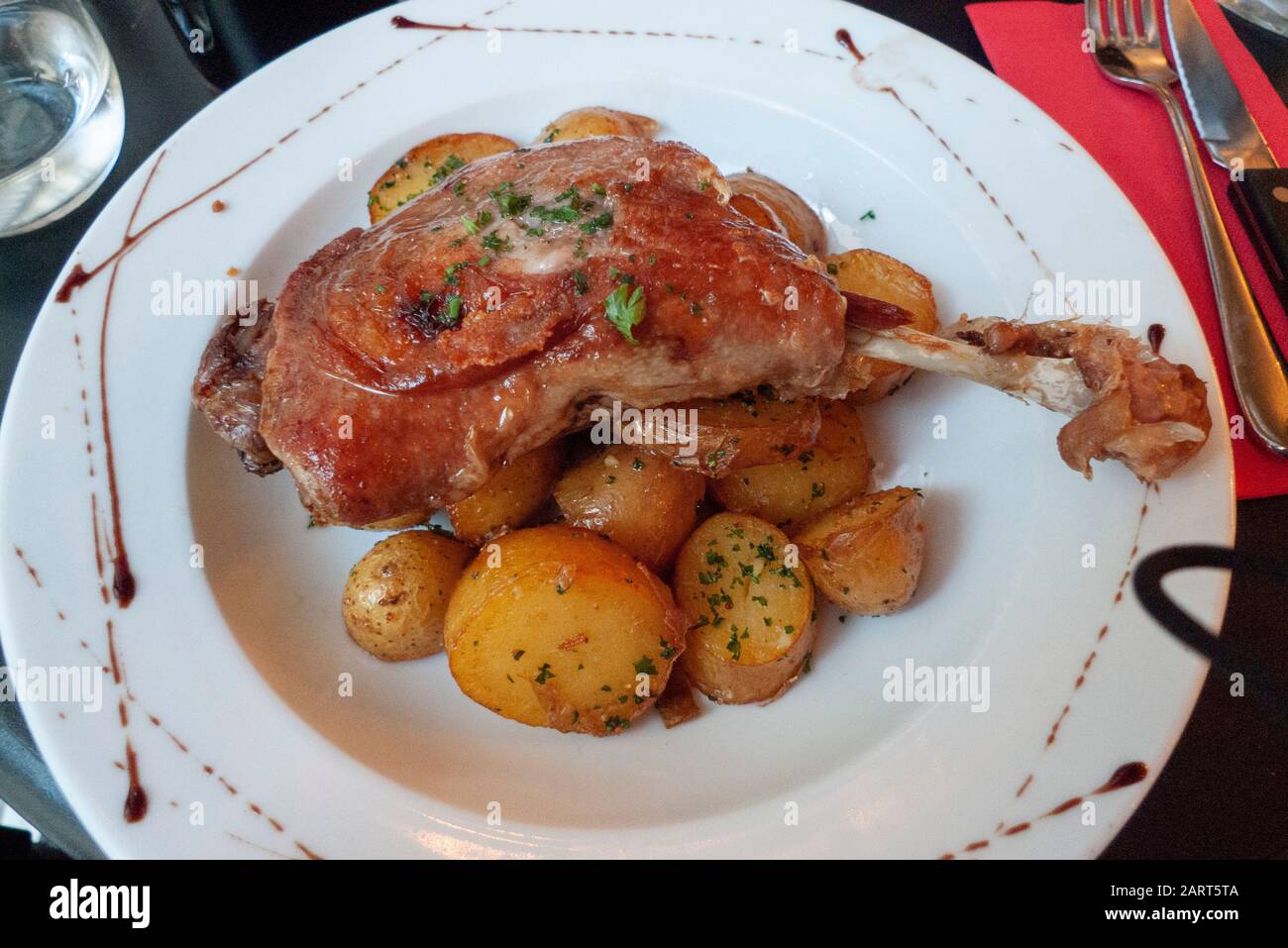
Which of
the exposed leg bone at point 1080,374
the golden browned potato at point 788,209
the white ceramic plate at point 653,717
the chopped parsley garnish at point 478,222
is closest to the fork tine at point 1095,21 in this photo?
the white ceramic plate at point 653,717

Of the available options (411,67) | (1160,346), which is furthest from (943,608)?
(411,67)

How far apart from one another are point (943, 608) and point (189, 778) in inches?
51.9

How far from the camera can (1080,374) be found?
4.80 feet

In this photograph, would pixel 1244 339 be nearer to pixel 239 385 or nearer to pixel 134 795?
pixel 239 385

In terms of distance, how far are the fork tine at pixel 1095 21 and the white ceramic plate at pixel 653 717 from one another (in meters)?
0.55

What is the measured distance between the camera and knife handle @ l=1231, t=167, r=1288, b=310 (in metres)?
1.76

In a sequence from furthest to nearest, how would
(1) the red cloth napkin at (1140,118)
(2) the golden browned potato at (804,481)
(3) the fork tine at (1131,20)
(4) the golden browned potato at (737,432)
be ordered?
(3) the fork tine at (1131,20) < (1) the red cloth napkin at (1140,118) < (2) the golden browned potato at (804,481) < (4) the golden browned potato at (737,432)

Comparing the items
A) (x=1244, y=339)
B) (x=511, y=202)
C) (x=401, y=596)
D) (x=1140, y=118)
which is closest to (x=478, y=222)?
(x=511, y=202)

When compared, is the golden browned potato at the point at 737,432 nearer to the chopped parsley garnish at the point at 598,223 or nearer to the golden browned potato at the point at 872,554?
the golden browned potato at the point at 872,554

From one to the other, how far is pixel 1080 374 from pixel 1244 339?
576mm

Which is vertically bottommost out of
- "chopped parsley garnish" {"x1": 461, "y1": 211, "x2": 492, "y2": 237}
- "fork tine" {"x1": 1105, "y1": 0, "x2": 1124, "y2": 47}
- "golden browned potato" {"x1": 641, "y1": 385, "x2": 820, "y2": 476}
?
"golden browned potato" {"x1": 641, "y1": 385, "x2": 820, "y2": 476}

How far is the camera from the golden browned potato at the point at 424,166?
6.28 ft

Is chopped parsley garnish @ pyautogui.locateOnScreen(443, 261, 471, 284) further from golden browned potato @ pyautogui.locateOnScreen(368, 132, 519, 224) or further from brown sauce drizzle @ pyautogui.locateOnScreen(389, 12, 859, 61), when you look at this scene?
brown sauce drizzle @ pyautogui.locateOnScreen(389, 12, 859, 61)

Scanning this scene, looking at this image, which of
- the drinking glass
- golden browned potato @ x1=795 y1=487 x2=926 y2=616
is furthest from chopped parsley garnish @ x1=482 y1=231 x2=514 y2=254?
the drinking glass
